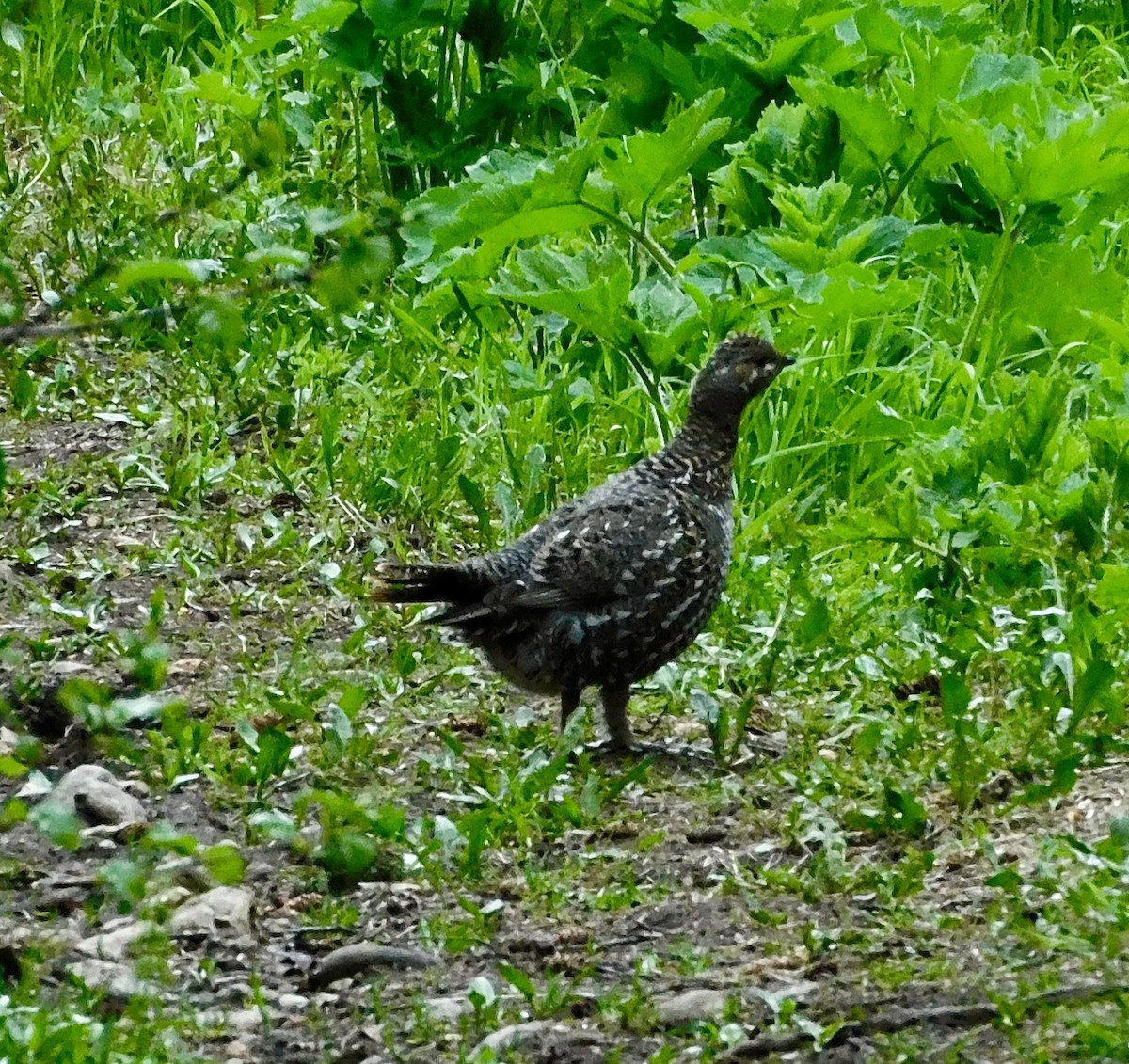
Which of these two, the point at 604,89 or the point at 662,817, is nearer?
the point at 662,817

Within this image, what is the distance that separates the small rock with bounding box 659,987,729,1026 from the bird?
150cm

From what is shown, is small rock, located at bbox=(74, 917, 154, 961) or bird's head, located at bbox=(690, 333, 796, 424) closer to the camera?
small rock, located at bbox=(74, 917, 154, 961)

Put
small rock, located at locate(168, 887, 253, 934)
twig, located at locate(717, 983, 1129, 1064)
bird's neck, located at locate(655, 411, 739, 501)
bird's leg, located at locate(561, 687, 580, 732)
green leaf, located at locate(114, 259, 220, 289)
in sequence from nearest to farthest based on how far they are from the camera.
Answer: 1. green leaf, located at locate(114, 259, 220, 289)
2. twig, located at locate(717, 983, 1129, 1064)
3. small rock, located at locate(168, 887, 253, 934)
4. bird's leg, located at locate(561, 687, 580, 732)
5. bird's neck, located at locate(655, 411, 739, 501)

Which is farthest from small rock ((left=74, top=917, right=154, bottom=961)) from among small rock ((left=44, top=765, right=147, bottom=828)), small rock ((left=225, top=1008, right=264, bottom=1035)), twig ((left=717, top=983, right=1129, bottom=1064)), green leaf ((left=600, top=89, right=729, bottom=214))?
green leaf ((left=600, top=89, right=729, bottom=214))

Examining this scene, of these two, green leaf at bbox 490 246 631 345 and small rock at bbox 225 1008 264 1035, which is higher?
green leaf at bbox 490 246 631 345

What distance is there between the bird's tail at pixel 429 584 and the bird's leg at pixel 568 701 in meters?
0.37

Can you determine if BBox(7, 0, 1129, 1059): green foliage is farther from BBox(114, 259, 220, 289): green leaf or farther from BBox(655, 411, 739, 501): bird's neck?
BBox(114, 259, 220, 289): green leaf

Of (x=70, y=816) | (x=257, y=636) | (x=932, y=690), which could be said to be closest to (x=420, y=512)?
(x=257, y=636)

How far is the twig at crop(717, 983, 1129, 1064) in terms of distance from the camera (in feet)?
11.2

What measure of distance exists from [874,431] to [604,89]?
275cm

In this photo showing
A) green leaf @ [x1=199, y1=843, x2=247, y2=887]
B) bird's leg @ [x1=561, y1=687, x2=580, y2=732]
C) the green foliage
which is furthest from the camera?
bird's leg @ [x1=561, y1=687, x2=580, y2=732]

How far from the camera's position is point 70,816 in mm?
2330

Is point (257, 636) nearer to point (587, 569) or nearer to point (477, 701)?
point (477, 701)

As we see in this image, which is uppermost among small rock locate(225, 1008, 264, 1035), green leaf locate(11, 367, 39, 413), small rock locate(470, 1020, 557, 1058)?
green leaf locate(11, 367, 39, 413)
